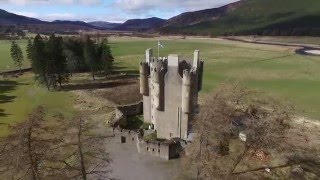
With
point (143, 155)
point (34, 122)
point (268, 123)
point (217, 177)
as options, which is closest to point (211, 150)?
point (217, 177)

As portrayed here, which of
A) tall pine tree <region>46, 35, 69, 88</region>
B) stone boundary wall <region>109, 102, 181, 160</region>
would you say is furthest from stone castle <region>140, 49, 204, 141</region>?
tall pine tree <region>46, 35, 69, 88</region>

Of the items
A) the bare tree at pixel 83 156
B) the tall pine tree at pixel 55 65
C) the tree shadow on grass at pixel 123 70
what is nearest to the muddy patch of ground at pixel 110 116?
the bare tree at pixel 83 156

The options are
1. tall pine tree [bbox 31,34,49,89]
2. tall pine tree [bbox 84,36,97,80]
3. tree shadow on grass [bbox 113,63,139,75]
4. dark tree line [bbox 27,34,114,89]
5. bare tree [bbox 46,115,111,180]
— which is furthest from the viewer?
tree shadow on grass [bbox 113,63,139,75]

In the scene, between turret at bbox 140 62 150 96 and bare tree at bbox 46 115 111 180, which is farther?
turret at bbox 140 62 150 96

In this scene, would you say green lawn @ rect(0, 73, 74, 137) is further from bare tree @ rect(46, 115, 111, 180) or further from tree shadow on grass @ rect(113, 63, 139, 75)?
tree shadow on grass @ rect(113, 63, 139, 75)

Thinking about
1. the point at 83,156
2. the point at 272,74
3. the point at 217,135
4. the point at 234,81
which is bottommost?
the point at 272,74

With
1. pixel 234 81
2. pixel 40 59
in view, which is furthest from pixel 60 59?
pixel 234 81

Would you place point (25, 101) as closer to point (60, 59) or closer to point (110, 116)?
point (60, 59)

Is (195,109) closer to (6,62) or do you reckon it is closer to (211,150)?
(211,150)
